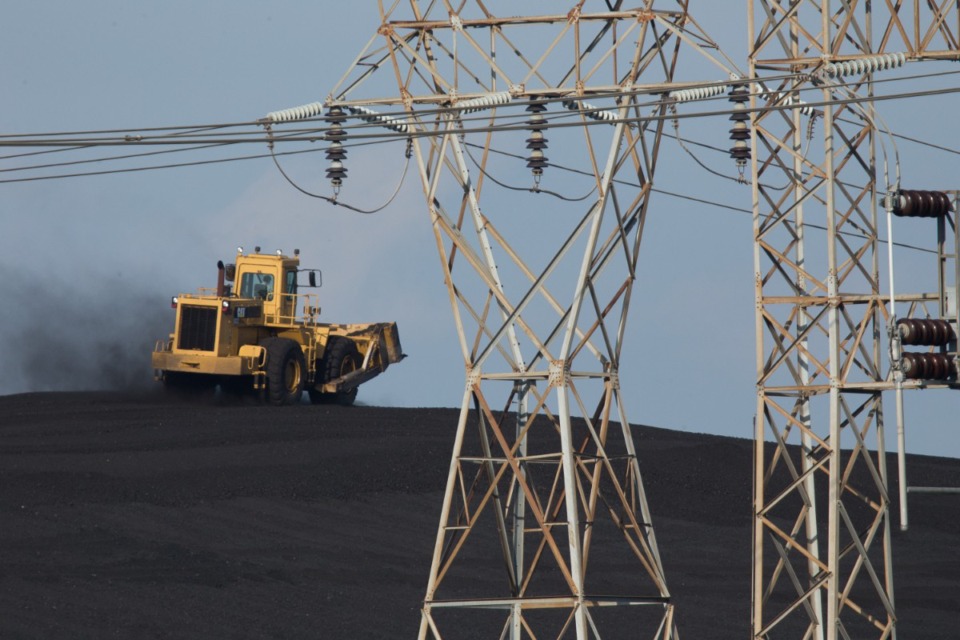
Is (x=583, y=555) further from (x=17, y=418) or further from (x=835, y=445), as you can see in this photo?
(x=17, y=418)

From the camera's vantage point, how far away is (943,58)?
1644 cm

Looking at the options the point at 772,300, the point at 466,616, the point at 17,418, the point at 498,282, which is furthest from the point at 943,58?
the point at 17,418

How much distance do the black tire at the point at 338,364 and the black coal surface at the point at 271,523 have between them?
4.30 ft

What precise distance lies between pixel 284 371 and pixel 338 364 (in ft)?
7.29

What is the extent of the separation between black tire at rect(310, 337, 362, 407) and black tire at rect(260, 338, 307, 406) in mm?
994

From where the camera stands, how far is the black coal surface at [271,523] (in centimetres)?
2125

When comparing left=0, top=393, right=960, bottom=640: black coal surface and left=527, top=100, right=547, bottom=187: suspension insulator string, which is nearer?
left=527, top=100, right=547, bottom=187: suspension insulator string

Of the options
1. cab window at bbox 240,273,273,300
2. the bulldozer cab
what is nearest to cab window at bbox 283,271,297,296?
the bulldozer cab

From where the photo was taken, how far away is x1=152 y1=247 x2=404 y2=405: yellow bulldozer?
115 feet

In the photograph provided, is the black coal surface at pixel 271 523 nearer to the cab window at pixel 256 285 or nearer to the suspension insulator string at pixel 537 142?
the cab window at pixel 256 285

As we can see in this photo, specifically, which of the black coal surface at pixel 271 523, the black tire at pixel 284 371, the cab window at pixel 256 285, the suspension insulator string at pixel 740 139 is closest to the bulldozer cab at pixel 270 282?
the cab window at pixel 256 285

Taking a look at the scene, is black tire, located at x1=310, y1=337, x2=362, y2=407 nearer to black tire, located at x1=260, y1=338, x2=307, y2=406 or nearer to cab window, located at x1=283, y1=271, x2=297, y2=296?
black tire, located at x1=260, y1=338, x2=307, y2=406

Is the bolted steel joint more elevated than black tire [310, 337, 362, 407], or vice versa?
black tire [310, 337, 362, 407]

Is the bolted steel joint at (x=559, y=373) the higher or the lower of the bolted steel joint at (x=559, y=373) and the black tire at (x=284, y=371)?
the lower
